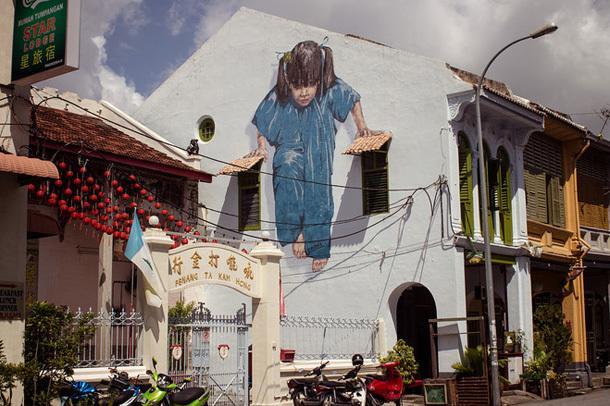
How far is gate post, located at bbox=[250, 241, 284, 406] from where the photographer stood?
16688mm

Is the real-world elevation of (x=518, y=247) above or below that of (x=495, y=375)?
above

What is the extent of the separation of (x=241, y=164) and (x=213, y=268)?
322 inches

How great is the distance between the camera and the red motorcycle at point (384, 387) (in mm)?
16672

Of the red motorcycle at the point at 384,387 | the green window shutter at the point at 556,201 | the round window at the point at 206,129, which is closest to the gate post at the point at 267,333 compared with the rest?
the red motorcycle at the point at 384,387

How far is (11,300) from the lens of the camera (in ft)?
39.8

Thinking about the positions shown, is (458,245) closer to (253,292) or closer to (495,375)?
(495,375)

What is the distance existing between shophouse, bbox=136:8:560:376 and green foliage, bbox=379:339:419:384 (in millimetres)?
504

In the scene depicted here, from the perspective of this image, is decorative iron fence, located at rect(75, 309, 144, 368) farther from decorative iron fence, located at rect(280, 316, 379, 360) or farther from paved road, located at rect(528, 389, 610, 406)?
paved road, located at rect(528, 389, 610, 406)

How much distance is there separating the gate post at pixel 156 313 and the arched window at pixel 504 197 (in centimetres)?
1059

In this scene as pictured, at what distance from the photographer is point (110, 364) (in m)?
14.0

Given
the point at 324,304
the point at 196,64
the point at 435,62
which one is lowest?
the point at 324,304

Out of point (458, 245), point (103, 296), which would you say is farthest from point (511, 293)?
point (103, 296)

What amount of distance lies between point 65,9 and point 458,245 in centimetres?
1139

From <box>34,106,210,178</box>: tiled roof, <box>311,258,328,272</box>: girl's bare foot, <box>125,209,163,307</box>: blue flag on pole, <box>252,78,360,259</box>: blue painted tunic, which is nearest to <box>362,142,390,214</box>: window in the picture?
<box>252,78,360,259</box>: blue painted tunic
